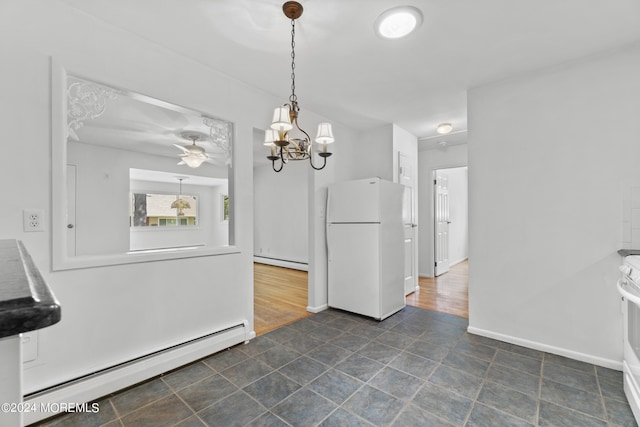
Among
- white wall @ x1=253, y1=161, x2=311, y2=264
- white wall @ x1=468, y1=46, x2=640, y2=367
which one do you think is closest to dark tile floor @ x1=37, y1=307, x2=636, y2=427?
white wall @ x1=468, y1=46, x2=640, y2=367

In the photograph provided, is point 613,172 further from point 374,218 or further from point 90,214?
point 90,214

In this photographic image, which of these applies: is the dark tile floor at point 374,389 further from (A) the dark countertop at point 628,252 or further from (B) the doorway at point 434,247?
(B) the doorway at point 434,247

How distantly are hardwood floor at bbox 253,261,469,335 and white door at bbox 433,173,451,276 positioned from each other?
0.22m

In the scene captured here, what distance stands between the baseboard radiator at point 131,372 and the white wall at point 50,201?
51mm

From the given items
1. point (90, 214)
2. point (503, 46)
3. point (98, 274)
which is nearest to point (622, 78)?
point (503, 46)

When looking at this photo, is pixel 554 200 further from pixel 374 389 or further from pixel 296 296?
pixel 296 296

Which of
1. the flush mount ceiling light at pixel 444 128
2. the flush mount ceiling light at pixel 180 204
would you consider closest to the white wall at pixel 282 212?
the flush mount ceiling light at pixel 180 204

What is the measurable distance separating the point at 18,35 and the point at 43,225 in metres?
A: 1.06

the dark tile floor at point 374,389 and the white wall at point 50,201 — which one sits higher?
the white wall at point 50,201

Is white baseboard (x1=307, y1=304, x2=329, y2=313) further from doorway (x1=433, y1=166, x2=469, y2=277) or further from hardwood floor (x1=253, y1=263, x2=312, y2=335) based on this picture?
doorway (x1=433, y1=166, x2=469, y2=277)

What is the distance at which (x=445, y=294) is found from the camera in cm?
421

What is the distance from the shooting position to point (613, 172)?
2.21 meters

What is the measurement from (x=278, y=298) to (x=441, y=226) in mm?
3375

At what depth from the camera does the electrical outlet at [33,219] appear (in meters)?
1.61
